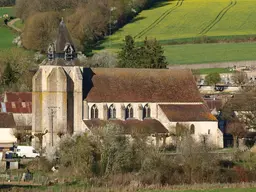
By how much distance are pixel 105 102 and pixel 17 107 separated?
11.2m

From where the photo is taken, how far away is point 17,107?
84.5m

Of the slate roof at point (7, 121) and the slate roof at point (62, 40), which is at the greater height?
the slate roof at point (62, 40)

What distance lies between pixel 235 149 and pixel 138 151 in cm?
904

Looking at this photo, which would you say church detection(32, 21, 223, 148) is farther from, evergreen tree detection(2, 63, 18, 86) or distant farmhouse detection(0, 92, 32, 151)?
evergreen tree detection(2, 63, 18, 86)

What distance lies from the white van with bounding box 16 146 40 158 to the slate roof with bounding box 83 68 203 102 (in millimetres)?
6200

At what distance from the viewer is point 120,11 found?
130875 mm

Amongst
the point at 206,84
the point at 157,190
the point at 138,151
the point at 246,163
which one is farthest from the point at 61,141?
the point at 206,84

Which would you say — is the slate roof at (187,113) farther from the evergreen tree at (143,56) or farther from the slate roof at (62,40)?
the evergreen tree at (143,56)

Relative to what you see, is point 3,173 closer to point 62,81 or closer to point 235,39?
point 62,81

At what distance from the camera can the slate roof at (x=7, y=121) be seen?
3144 inches

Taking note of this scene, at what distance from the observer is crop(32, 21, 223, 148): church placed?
74.1 meters

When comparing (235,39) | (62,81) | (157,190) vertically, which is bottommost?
(157,190)

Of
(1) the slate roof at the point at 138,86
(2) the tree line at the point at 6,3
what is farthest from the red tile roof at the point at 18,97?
(2) the tree line at the point at 6,3

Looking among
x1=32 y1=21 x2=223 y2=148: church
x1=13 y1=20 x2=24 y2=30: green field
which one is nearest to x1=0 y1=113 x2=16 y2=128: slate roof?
x1=32 y1=21 x2=223 y2=148: church
